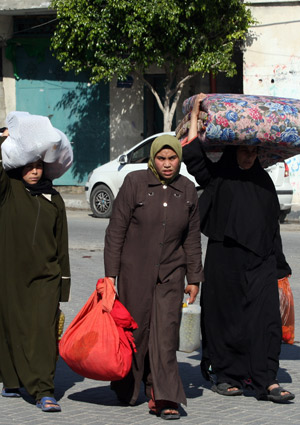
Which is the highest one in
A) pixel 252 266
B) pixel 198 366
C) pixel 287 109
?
pixel 287 109

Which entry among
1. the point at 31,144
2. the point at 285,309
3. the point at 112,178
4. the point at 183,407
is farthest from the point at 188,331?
the point at 112,178

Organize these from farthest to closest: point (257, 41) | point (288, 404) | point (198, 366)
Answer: point (257, 41) < point (198, 366) < point (288, 404)

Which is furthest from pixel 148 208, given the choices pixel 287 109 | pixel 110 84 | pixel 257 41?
pixel 110 84

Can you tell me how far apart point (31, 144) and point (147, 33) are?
13.9 metres

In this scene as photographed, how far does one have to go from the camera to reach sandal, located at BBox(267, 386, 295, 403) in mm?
5832

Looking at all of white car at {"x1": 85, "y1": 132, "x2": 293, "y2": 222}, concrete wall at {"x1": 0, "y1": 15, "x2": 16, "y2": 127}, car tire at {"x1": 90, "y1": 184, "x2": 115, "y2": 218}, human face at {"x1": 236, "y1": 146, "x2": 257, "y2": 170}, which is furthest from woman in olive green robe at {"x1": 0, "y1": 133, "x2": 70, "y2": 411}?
concrete wall at {"x1": 0, "y1": 15, "x2": 16, "y2": 127}

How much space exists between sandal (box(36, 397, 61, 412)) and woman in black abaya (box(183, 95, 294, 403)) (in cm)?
111

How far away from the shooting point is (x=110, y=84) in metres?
23.0

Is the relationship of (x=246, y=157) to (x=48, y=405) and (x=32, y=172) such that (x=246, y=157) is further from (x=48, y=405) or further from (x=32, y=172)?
(x=48, y=405)

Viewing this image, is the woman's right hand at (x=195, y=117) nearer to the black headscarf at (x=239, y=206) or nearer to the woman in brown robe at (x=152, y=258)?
the black headscarf at (x=239, y=206)

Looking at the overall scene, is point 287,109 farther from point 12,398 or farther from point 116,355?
point 12,398

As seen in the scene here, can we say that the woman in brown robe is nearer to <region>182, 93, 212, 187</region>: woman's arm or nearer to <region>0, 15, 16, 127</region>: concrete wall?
<region>182, 93, 212, 187</region>: woman's arm

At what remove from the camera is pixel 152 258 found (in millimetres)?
5672

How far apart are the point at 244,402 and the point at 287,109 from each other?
6.13 ft
